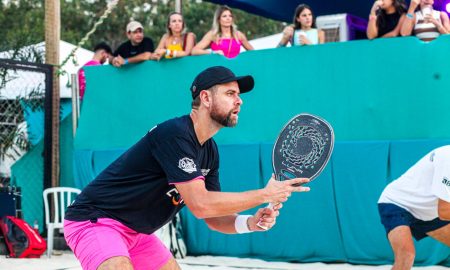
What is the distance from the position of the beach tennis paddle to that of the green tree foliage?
28726 millimetres

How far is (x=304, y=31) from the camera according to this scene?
930 cm

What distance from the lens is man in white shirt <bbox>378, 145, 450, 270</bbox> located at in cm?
543

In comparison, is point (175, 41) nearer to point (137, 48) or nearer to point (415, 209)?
point (137, 48)

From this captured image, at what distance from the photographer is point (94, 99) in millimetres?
10789

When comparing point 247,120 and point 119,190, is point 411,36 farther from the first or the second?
point 119,190

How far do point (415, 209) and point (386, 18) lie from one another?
3.79m

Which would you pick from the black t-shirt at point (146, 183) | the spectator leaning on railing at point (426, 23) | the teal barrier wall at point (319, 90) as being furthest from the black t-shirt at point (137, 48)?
the black t-shirt at point (146, 183)

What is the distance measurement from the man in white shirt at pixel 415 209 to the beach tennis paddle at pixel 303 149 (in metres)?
1.66

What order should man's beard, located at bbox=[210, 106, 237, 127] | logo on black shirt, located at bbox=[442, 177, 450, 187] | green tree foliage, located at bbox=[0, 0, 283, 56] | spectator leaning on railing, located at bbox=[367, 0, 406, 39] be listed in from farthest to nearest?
green tree foliage, located at bbox=[0, 0, 283, 56] < spectator leaning on railing, located at bbox=[367, 0, 406, 39] < logo on black shirt, located at bbox=[442, 177, 450, 187] < man's beard, located at bbox=[210, 106, 237, 127]

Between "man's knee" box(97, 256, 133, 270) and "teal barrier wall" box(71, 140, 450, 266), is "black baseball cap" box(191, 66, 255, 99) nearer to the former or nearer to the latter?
"man's knee" box(97, 256, 133, 270)

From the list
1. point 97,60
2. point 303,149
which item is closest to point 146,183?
point 303,149

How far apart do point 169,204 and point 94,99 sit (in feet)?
22.0

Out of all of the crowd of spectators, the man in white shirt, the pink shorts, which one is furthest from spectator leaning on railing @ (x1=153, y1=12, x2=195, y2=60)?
the pink shorts

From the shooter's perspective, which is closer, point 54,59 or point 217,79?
point 217,79
